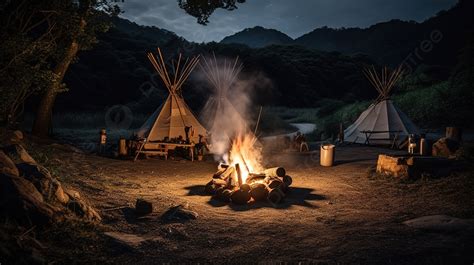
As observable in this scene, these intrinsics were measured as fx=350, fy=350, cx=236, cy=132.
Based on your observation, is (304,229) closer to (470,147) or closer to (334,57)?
(470,147)

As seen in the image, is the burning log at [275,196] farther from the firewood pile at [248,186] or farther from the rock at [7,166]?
the rock at [7,166]

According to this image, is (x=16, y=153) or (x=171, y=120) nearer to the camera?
(x=16, y=153)

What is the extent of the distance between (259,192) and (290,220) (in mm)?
1117

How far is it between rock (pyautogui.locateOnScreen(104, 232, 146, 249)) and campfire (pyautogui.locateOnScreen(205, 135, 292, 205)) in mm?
2085

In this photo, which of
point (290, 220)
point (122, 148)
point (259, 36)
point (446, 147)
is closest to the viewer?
point (290, 220)

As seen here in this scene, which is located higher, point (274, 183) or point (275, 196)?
point (274, 183)

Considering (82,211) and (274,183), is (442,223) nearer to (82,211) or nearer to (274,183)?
(274,183)

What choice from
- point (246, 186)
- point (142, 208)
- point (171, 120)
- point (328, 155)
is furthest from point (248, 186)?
point (171, 120)

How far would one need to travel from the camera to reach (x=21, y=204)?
3.31 meters

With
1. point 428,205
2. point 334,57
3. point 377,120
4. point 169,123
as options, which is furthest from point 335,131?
point 334,57

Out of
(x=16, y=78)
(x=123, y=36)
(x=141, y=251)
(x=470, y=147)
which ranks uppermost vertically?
(x=123, y=36)

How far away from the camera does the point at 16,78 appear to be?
6.81 meters

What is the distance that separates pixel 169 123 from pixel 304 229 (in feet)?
25.6

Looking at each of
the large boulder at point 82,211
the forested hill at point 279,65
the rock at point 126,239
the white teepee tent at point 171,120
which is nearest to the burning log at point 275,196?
the rock at point 126,239
